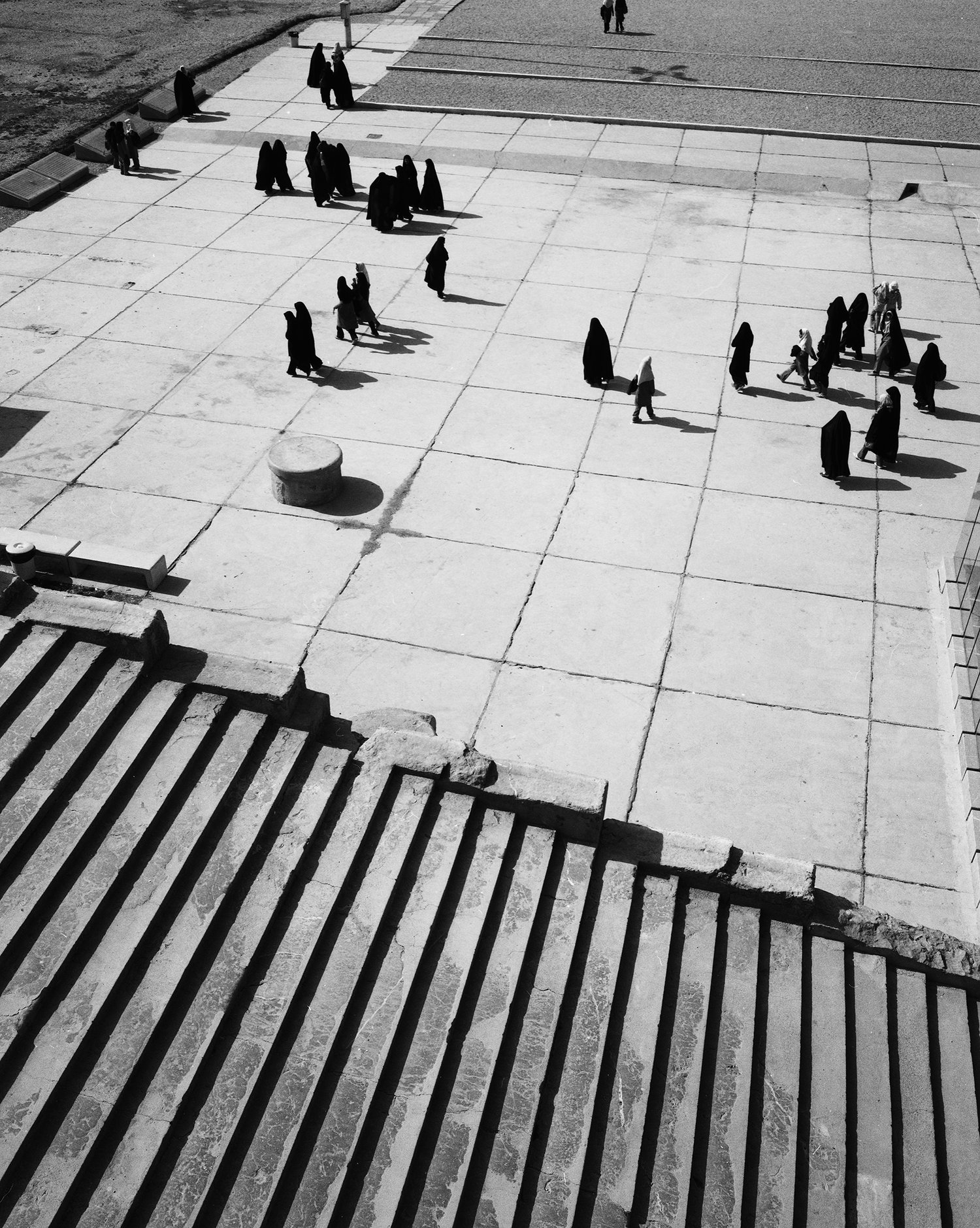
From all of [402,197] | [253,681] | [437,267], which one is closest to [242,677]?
[253,681]

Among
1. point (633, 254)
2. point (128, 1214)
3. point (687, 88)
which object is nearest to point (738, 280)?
point (633, 254)

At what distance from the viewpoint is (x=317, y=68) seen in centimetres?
2514

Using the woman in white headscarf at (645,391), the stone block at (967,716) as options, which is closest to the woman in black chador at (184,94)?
the woman in white headscarf at (645,391)

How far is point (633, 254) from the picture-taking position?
18.5 m

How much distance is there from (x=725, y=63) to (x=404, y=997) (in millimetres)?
27802

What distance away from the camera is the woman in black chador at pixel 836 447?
1272 cm

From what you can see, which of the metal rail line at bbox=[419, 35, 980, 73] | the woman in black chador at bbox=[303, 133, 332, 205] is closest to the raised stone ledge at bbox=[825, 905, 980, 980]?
the woman in black chador at bbox=[303, 133, 332, 205]

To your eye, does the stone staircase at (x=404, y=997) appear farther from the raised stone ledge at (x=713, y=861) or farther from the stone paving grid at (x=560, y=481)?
the stone paving grid at (x=560, y=481)

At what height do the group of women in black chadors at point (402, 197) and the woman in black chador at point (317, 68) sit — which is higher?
the woman in black chador at point (317, 68)

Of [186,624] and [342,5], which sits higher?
[342,5]

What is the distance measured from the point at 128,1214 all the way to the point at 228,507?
26.3 ft

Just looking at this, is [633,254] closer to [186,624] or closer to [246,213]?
[246,213]

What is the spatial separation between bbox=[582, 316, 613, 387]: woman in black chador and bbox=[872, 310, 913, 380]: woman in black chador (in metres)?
3.76

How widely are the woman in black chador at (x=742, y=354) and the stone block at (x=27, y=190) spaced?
1340 cm
